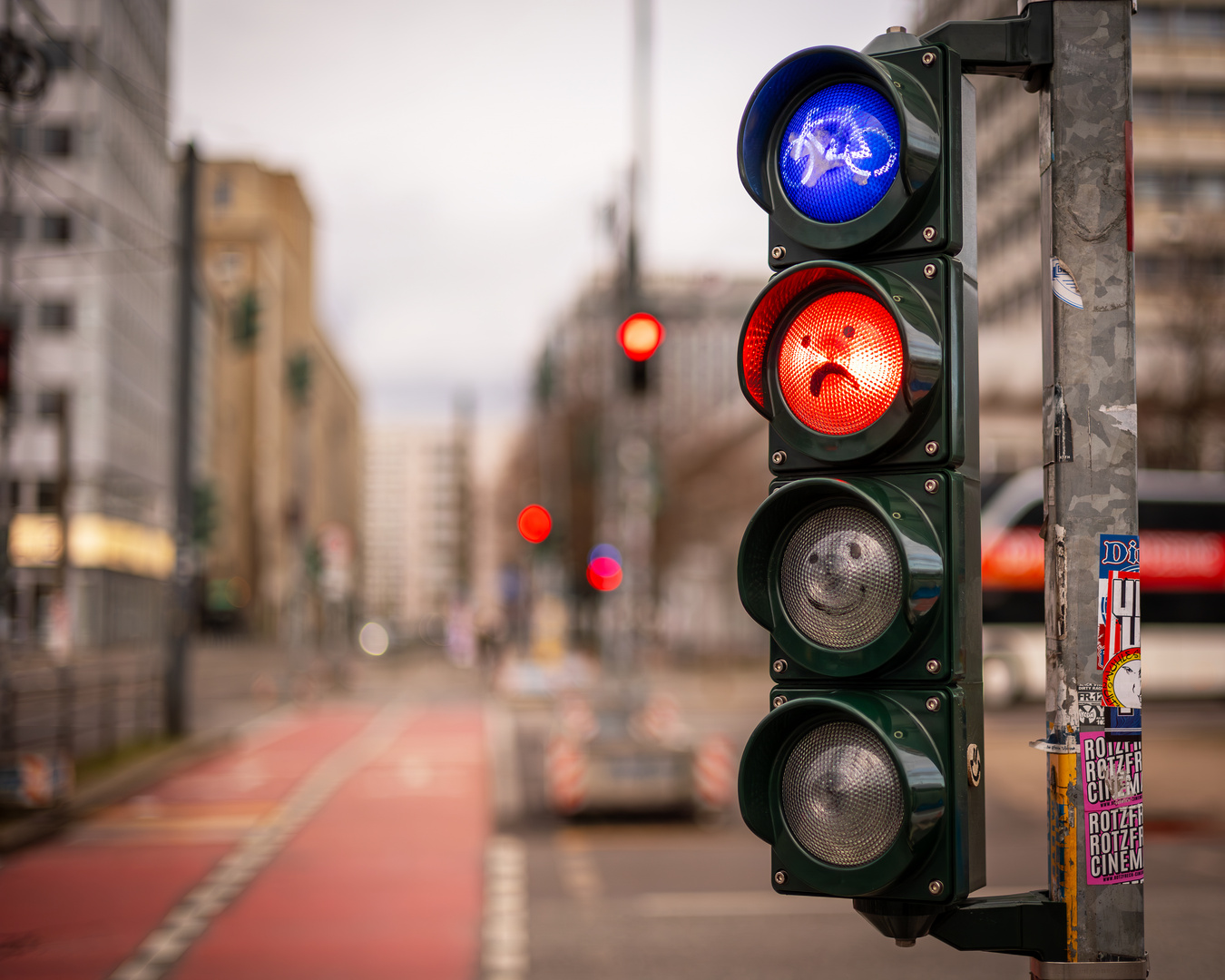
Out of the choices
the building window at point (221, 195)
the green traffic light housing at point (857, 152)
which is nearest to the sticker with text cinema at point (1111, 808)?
the green traffic light housing at point (857, 152)

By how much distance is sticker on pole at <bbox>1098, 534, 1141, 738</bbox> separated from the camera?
8.02ft

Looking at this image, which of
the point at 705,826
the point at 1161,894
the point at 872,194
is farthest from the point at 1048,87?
the point at 705,826

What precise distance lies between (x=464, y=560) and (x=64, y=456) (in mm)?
95996

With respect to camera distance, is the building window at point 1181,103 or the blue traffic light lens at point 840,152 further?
the building window at point 1181,103

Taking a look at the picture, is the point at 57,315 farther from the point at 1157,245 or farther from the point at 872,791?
the point at 872,791

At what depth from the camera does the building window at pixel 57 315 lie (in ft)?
168

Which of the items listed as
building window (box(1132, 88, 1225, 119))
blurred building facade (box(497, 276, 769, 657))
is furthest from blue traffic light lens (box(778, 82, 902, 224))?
building window (box(1132, 88, 1225, 119))

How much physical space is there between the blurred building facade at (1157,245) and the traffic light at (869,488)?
24367 mm

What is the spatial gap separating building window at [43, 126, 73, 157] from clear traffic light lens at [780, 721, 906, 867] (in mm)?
53822

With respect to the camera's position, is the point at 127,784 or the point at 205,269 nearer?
the point at 127,784

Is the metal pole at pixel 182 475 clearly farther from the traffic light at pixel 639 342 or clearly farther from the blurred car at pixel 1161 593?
the blurred car at pixel 1161 593

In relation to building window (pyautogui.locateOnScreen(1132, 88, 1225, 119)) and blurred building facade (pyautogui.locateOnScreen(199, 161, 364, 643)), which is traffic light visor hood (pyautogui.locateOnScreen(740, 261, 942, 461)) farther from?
blurred building facade (pyautogui.locateOnScreen(199, 161, 364, 643))

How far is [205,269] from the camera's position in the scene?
267ft

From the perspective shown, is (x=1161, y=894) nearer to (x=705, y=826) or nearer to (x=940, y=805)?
(x=705, y=826)
